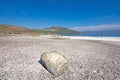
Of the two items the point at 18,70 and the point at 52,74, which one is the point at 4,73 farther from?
the point at 52,74

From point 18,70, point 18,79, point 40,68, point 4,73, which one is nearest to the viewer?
point 18,79

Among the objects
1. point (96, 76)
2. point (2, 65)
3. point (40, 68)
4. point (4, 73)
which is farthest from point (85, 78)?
point (2, 65)

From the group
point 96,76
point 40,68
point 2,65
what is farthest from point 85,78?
point 2,65

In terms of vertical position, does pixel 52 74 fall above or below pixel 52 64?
below

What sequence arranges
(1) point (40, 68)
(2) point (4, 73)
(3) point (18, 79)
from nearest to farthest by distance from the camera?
(3) point (18, 79) → (2) point (4, 73) → (1) point (40, 68)

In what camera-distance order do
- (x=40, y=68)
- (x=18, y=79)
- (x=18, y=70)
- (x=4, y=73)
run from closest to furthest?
(x=18, y=79)
(x=4, y=73)
(x=18, y=70)
(x=40, y=68)

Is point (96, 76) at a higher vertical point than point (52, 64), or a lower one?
lower

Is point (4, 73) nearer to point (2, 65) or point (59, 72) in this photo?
point (2, 65)

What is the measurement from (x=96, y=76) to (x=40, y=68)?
3469 mm

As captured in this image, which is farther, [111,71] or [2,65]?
[2,65]

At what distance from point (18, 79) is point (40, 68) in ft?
6.49

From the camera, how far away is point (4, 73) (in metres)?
7.10

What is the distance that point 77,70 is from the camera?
8.09 meters

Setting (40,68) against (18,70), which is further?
(40,68)
